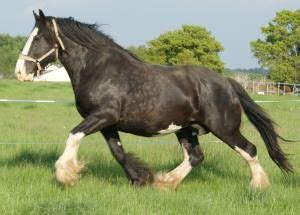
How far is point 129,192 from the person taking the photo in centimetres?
630

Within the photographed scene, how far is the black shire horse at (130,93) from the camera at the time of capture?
22.2ft

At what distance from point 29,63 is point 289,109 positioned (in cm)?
1846

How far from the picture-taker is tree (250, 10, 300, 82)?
6303 cm

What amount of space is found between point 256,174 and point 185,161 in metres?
1.01

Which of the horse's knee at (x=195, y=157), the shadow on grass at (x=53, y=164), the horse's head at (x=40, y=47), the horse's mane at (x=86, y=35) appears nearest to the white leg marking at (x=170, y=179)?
the horse's knee at (x=195, y=157)

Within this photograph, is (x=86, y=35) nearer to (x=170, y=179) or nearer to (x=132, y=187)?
(x=132, y=187)

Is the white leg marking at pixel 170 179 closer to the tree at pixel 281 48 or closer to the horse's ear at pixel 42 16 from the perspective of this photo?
the horse's ear at pixel 42 16

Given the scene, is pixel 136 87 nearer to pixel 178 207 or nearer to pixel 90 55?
pixel 90 55


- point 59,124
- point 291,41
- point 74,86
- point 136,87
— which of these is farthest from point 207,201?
point 291,41

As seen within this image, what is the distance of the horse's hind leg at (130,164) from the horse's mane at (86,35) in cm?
109

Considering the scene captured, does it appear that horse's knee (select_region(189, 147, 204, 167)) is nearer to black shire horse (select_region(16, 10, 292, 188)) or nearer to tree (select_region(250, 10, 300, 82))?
black shire horse (select_region(16, 10, 292, 188))

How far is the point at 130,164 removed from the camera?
7.24 m

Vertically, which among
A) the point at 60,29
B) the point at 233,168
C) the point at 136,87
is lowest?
the point at 233,168

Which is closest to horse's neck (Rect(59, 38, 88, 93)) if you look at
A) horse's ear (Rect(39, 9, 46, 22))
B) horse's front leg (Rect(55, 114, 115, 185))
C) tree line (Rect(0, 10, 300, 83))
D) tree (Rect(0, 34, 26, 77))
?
horse's ear (Rect(39, 9, 46, 22))
